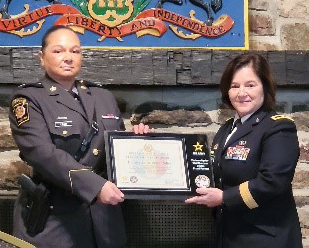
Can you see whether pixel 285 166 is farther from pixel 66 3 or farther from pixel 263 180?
pixel 66 3

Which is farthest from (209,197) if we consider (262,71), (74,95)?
(74,95)

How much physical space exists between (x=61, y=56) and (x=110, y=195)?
640mm

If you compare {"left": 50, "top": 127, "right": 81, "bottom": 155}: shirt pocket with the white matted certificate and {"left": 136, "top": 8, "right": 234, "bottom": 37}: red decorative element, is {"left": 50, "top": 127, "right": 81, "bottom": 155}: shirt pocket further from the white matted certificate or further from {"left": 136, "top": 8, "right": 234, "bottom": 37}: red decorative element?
{"left": 136, "top": 8, "right": 234, "bottom": 37}: red decorative element

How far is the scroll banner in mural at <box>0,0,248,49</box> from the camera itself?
420 cm

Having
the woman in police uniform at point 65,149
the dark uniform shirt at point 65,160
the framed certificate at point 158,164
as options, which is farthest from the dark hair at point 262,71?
the dark uniform shirt at point 65,160

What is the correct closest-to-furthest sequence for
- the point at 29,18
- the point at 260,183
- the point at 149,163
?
the point at 260,183 → the point at 149,163 → the point at 29,18

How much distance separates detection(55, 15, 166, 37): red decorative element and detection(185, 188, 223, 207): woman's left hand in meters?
1.46

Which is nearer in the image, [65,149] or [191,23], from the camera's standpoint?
[65,149]

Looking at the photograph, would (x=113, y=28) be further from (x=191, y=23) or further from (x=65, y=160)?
(x=65, y=160)

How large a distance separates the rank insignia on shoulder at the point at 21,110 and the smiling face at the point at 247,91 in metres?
0.87

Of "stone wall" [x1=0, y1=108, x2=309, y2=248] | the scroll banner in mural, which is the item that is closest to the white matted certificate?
"stone wall" [x1=0, y1=108, x2=309, y2=248]

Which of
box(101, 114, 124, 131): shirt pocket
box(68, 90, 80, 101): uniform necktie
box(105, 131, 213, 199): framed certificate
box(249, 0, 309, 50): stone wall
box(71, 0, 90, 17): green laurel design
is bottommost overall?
box(105, 131, 213, 199): framed certificate

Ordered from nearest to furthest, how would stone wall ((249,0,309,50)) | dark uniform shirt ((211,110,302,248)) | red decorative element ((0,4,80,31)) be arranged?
1. dark uniform shirt ((211,110,302,248))
2. red decorative element ((0,4,80,31))
3. stone wall ((249,0,309,50))

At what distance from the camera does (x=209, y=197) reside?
3053 millimetres
